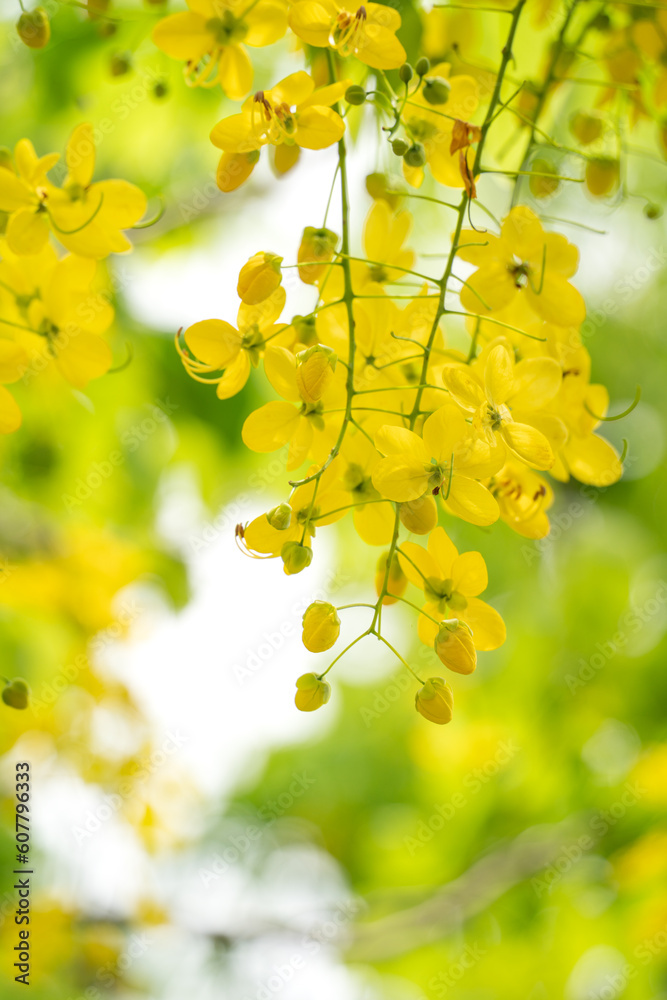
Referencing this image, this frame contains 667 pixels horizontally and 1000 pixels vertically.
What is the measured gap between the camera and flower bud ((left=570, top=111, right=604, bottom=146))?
0.67 m

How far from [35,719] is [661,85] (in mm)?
1308

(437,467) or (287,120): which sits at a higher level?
(287,120)

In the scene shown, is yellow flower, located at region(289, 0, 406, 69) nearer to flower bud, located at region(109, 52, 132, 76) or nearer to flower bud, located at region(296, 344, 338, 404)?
flower bud, located at region(296, 344, 338, 404)

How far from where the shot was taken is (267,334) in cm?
47

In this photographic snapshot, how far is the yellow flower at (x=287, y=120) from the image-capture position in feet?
1.41

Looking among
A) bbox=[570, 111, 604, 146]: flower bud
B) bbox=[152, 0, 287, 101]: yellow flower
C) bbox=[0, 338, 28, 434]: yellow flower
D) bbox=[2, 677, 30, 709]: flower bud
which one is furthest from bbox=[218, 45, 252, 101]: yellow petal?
bbox=[2, 677, 30, 709]: flower bud

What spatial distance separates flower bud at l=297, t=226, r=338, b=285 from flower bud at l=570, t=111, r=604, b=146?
329 mm

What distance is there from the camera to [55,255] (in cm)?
53

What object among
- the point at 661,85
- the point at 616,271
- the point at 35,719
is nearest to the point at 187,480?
the point at 35,719

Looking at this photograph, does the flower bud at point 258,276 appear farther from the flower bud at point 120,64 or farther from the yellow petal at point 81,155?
the flower bud at point 120,64

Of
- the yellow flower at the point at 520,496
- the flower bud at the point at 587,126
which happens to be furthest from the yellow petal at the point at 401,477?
the flower bud at the point at 587,126

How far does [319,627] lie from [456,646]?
0.24 feet

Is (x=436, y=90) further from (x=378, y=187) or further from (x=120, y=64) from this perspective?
(x=120, y=64)

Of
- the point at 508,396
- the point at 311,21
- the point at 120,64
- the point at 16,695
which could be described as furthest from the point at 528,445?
the point at 120,64
